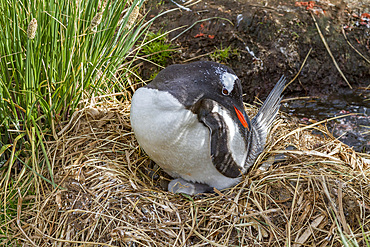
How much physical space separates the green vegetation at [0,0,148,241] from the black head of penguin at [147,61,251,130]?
1.52 feet

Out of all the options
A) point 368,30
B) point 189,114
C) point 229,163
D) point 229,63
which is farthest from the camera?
point 368,30

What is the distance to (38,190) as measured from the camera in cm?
214

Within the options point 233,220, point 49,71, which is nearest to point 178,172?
point 233,220

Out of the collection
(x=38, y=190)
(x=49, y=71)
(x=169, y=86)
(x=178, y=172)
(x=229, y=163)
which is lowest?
(x=38, y=190)

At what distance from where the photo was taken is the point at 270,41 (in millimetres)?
3514

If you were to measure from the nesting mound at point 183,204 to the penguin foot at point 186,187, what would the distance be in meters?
0.04

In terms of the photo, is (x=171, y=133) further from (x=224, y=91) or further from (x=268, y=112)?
(x=268, y=112)

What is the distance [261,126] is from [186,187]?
0.68m

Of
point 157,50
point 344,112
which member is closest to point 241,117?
point 157,50

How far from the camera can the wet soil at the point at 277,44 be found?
3.45 meters

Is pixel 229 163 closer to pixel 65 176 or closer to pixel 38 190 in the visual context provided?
pixel 65 176

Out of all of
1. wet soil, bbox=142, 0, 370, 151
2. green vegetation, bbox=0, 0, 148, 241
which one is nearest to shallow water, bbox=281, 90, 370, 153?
wet soil, bbox=142, 0, 370, 151

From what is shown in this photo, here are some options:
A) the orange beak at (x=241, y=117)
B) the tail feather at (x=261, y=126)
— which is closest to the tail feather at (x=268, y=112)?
the tail feather at (x=261, y=126)

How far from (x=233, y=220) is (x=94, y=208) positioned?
0.72 metres
